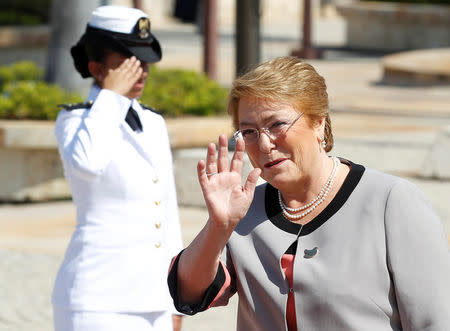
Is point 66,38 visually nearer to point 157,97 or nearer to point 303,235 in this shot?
point 157,97

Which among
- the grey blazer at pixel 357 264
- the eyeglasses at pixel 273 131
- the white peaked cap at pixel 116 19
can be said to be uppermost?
the white peaked cap at pixel 116 19

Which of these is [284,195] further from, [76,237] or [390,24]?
[390,24]

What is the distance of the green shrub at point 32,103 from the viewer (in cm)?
1025

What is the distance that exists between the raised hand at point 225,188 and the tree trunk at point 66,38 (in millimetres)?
8076

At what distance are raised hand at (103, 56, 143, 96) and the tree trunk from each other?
6460 mm

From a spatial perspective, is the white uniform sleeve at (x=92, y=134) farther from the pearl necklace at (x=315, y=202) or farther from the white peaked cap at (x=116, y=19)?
the pearl necklace at (x=315, y=202)

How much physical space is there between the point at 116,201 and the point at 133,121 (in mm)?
399

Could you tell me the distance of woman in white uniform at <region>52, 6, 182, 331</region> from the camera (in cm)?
414

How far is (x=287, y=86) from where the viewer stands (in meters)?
2.96

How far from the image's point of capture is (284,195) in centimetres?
309

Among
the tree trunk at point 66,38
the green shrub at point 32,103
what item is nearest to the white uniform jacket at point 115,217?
the green shrub at point 32,103

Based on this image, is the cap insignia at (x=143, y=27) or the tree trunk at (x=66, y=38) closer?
the cap insignia at (x=143, y=27)

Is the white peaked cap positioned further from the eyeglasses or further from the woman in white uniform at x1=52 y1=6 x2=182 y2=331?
the eyeglasses

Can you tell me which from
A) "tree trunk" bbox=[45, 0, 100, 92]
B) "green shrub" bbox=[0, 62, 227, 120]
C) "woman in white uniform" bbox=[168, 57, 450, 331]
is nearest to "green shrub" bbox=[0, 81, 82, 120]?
"green shrub" bbox=[0, 62, 227, 120]
